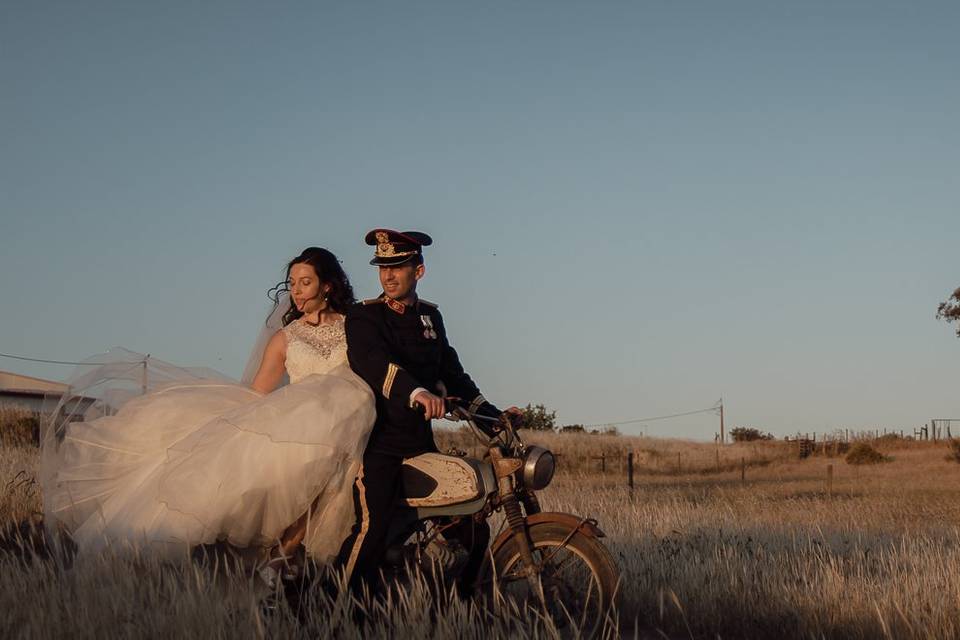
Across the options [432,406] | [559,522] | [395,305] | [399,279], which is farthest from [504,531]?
[399,279]

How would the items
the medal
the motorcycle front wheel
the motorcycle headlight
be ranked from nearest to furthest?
1. the motorcycle front wheel
2. the motorcycle headlight
3. the medal

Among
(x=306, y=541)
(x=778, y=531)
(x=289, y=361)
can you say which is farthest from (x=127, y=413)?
(x=778, y=531)

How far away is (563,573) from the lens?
6.09 meters

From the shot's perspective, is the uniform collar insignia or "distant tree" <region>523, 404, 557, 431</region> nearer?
the uniform collar insignia

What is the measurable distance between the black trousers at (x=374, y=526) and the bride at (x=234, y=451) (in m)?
0.09

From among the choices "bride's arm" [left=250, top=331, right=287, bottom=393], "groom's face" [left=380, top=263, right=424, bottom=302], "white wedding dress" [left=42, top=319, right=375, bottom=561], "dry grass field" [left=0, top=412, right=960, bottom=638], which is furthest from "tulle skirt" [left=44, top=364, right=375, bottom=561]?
"bride's arm" [left=250, top=331, right=287, bottom=393]

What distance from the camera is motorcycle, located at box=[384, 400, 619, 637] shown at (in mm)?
5914

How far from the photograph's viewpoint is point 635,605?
734 centimetres

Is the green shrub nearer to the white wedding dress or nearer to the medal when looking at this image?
the medal

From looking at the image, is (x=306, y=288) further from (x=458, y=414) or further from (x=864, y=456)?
(x=864, y=456)

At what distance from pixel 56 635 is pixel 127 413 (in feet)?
10.6

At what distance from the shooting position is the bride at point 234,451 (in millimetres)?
6148

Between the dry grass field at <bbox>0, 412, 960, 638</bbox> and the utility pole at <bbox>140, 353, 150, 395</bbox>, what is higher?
the utility pole at <bbox>140, 353, 150, 395</bbox>

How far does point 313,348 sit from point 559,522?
2534 millimetres
